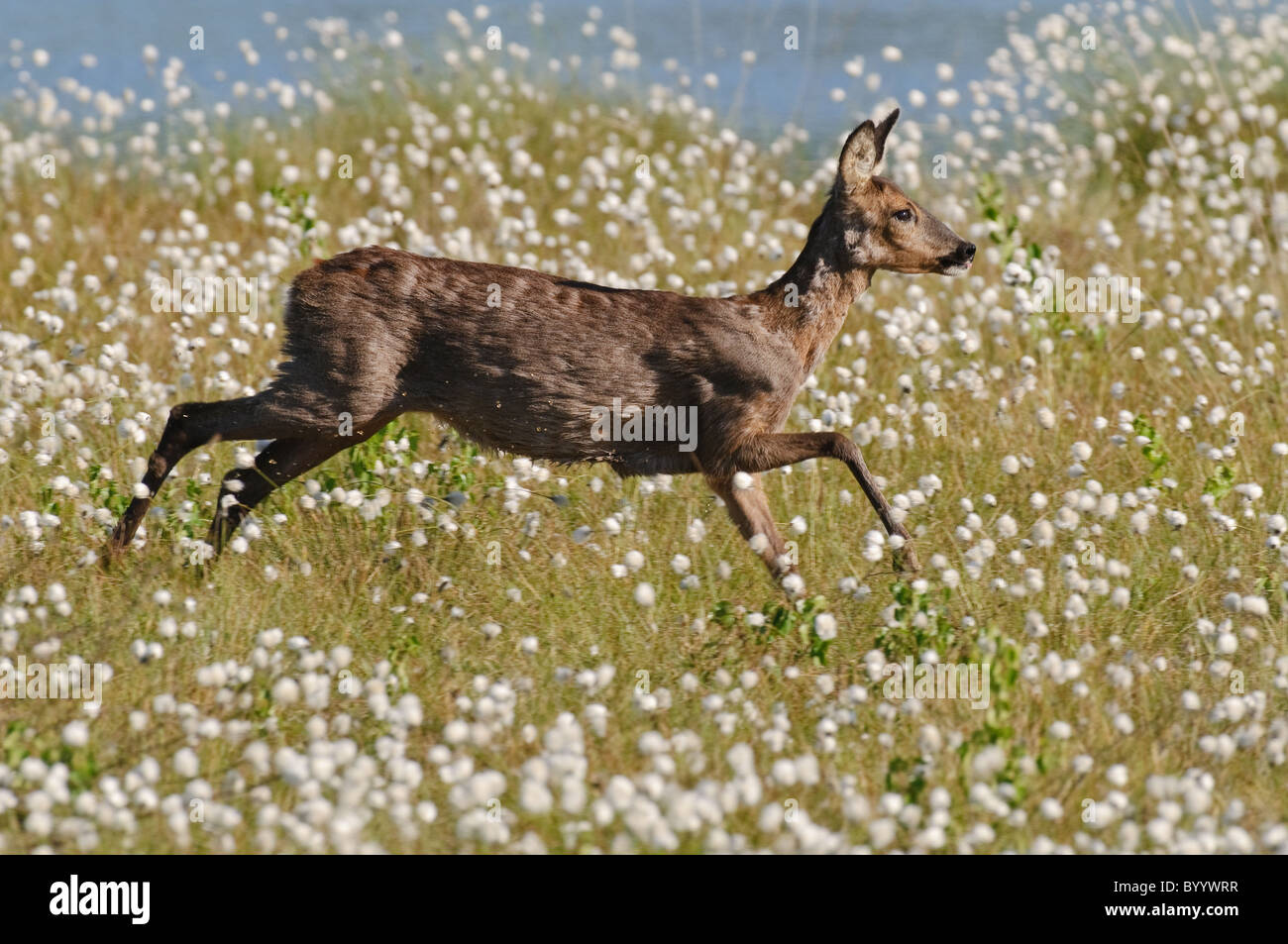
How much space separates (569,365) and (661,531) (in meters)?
0.87

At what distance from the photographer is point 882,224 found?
6.46m

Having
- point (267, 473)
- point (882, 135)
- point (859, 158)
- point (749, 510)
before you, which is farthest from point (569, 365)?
point (882, 135)

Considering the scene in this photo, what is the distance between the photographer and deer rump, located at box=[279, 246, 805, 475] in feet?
19.5

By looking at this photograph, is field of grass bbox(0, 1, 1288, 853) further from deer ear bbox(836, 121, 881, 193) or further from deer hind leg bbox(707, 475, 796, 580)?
deer ear bbox(836, 121, 881, 193)

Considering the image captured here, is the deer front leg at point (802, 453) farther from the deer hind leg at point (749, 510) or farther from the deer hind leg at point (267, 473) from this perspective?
the deer hind leg at point (267, 473)

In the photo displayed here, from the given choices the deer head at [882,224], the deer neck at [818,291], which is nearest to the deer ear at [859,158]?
the deer head at [882,224]

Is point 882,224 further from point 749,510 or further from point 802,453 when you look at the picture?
point 749,510

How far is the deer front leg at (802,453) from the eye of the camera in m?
6.14

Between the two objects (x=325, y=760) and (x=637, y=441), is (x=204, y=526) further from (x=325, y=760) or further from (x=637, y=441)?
(x=325, y=760)

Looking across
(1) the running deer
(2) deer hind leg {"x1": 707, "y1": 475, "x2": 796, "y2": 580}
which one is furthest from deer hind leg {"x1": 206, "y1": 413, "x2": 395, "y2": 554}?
(2) deer hind leg {"x1": 707, "y1": 475, "x2": 796, "y2": 580}

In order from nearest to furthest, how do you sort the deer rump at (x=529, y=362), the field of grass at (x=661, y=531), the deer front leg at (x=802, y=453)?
the field of grass at (x=661, y=531) → the deer rump at (x=529, y=362) → the deer front leg at (x=802, y=453)

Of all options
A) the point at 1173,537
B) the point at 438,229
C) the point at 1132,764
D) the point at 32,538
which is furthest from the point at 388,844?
the point at 438,229

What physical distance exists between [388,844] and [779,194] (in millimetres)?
7153

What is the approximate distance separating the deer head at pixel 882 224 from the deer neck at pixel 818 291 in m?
0.04
